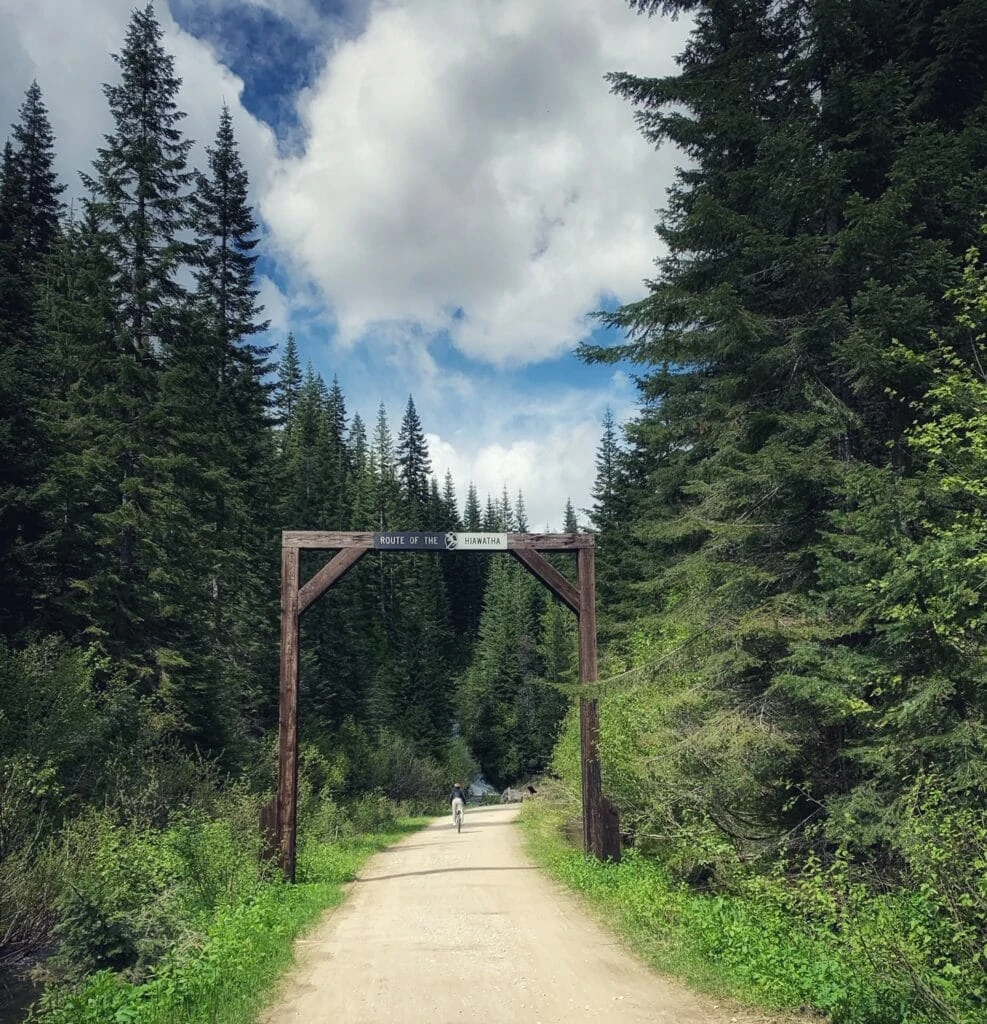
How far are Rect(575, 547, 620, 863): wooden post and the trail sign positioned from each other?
5.94 feet

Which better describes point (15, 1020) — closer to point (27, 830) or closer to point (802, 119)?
point (27, 830)

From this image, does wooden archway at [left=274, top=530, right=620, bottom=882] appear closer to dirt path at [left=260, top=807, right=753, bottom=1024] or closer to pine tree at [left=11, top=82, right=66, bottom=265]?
dirt path at [left=260, top=807, right=753, bottom=1024]

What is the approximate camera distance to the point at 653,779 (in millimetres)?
10398

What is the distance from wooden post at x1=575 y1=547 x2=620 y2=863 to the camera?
12.0 meters

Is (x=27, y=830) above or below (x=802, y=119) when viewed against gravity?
below

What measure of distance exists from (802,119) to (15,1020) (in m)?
14.2

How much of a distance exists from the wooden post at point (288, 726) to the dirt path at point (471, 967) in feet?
4.89

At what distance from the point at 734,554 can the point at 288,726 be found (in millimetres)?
7826

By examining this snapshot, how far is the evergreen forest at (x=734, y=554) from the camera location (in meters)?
6.44

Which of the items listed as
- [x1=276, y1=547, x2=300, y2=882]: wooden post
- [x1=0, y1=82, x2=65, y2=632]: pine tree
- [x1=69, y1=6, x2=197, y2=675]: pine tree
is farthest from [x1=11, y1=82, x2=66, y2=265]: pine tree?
[x1=276, y1=547, x2=300, y2=882]: wooden post

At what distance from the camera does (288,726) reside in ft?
40.8

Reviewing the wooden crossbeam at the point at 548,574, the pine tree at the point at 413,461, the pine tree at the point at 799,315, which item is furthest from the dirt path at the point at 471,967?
the pine tree at the point at 413,461

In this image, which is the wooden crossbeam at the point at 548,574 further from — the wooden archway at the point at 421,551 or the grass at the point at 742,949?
the grass at the point at 742,949

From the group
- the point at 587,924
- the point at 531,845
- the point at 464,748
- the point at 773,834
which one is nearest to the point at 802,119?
the point at 773,834
